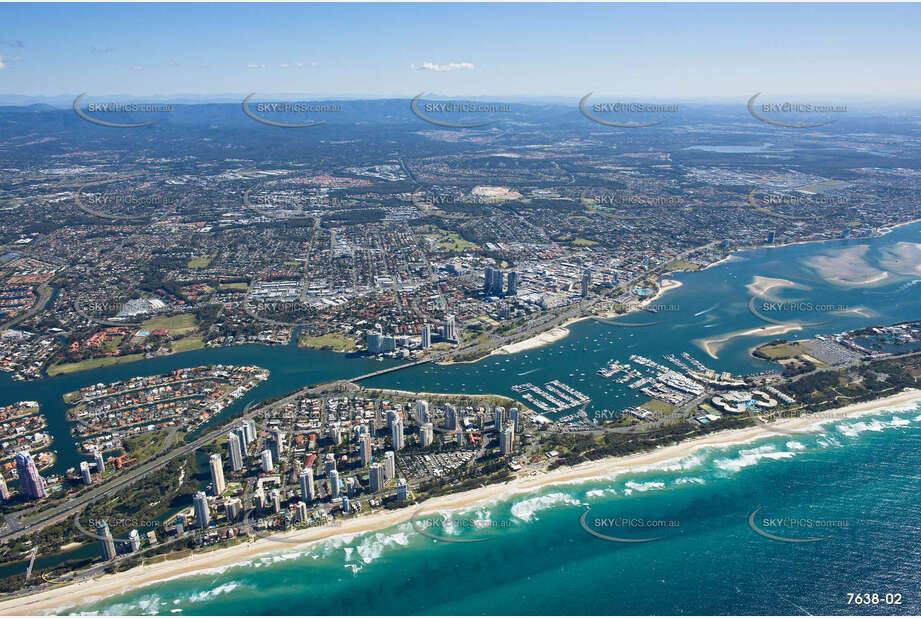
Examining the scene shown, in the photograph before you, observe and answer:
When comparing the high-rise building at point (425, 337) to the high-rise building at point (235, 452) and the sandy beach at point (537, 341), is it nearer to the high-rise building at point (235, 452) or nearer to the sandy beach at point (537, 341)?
the sandy beach at point (537, 341)

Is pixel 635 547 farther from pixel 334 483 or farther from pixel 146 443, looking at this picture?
pixel 146 443

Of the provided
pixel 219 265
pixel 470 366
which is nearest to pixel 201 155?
pixel 219 265

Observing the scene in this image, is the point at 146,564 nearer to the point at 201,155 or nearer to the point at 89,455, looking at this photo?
the point at 89,455

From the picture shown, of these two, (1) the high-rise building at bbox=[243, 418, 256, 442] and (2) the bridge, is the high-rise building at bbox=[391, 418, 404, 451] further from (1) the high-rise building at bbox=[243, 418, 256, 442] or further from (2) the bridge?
(2) the bridge

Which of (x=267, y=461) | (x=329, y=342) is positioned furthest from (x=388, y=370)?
(x=267, y=461)

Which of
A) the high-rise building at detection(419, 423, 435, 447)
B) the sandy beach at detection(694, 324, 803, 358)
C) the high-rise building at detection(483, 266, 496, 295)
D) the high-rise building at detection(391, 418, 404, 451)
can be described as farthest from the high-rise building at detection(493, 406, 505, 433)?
the high-rise building at detection(483, 266, 496, 295)
